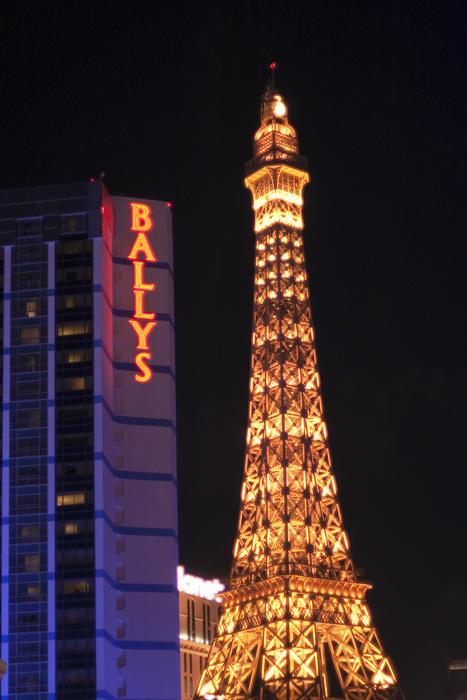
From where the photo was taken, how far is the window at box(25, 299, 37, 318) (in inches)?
4518

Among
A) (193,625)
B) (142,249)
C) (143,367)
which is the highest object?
(142,249)

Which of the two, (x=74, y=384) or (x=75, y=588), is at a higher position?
(x=74, y=384)

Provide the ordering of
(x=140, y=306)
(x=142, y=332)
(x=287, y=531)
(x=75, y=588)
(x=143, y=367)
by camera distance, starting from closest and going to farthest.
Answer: (x=75, y=588) → (x=143, y=367) → (x=142, y=332) → (x=140, y=306) → (x=287, y=531)

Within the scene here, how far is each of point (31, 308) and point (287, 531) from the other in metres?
32.2

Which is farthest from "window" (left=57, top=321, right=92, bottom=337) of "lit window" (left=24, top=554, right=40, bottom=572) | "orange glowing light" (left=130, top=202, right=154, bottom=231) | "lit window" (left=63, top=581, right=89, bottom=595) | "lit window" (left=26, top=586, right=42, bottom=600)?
"lit window" (left=26, top=586, right=42, bottom=600)

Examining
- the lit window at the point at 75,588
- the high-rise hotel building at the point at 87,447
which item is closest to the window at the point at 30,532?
the high-rise hotel building at the point at 87,447

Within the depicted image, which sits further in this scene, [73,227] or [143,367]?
[73,227]

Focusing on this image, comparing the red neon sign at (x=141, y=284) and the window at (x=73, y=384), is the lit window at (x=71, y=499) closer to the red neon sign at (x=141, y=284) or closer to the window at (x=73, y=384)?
the window at (x=73, y=384)

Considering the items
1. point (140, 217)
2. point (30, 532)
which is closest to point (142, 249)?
point (140, 217)

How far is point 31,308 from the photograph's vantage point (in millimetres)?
115062

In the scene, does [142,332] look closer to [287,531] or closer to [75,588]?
[75,588]

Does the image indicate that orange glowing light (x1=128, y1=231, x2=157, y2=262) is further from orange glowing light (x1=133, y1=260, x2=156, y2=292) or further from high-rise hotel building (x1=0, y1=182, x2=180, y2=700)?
orange glowing light (x1=133, y1=260, x2=156, y2=292)

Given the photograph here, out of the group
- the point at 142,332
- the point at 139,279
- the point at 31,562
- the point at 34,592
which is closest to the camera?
the point at 34,592

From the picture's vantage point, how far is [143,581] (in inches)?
4328
